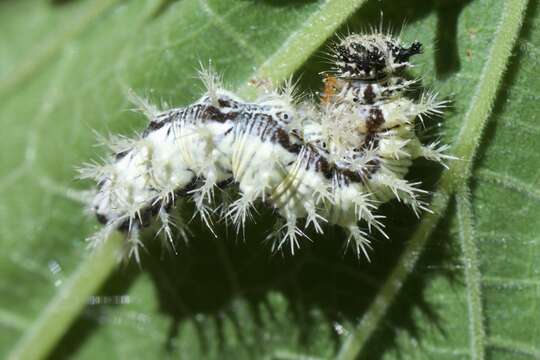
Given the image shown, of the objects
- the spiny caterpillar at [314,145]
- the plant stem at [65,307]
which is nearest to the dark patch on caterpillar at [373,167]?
the spiny caterpillar at [314,145]

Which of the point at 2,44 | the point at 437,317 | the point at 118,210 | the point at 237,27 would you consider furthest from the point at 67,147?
the point at 437,317

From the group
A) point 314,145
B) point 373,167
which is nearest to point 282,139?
point 314,145

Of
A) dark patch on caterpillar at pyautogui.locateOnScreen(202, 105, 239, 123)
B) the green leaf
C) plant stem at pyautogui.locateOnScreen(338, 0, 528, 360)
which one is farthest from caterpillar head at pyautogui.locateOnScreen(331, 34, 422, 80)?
dark patch on caterpillar at pyautogui.locateOnScreen(202, 105, 239, 123)

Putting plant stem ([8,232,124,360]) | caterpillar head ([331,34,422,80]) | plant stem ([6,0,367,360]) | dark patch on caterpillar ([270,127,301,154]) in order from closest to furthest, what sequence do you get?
caterpillar head ([331,34,422,80]) < dark patch on caterpillar ([270,127,301,154]) < plant stem ([6,0,367,360]) < plant stem ([8,232,124,360])

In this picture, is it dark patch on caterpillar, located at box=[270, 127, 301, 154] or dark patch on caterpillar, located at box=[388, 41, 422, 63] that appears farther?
dark patch on caterpillar, located at box=[270, 127, 301, 154]

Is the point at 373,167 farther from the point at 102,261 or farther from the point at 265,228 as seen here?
the point at 102,261

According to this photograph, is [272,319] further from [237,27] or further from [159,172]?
[237,27]

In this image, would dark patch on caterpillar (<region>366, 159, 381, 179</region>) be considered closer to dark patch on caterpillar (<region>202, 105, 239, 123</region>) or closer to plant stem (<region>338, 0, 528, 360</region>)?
plant stem (<region>338, 0, 528, 360</region>)
